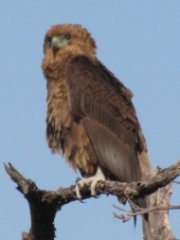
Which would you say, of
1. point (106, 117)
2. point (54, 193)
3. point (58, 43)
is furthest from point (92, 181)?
point (58, 43)

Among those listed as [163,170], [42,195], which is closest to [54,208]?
[42,195]

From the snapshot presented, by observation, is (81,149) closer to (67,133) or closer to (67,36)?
(67,133)

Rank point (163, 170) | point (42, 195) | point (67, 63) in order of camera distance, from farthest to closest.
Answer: point (67, 63) < point (42, 195) < point (163, 170)

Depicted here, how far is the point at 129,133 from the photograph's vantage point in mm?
7688

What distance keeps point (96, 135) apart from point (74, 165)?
1.40 feet

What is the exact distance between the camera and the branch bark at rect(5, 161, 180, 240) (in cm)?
551

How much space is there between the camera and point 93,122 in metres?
7.61

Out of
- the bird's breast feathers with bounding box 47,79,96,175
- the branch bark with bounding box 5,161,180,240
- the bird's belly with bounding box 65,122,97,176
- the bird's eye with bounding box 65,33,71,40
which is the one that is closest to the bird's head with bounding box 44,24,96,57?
the bird's eye with bounding box 65,33,71,40

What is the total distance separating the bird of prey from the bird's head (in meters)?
0.40

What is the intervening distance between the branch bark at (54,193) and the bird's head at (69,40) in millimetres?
2413

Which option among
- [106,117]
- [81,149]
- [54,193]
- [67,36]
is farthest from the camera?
[67,36]

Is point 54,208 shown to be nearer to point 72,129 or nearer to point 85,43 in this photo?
point 72,129

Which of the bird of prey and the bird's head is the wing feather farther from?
the bird's head

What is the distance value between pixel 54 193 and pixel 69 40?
317 centimetres
